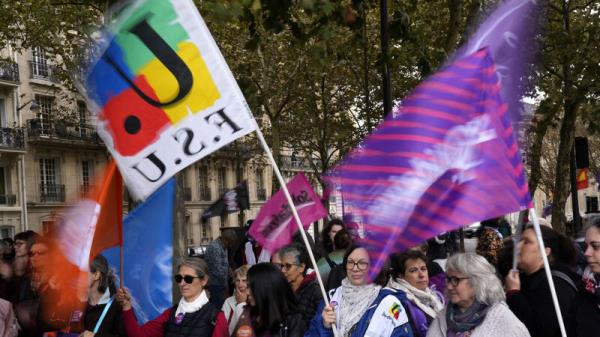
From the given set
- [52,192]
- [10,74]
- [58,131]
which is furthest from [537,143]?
[58,131]

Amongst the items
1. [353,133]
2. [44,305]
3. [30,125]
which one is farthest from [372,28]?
[30,125]

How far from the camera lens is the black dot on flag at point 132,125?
472 centimetres

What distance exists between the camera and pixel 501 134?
4.20 m

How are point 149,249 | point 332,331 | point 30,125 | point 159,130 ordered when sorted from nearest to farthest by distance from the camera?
point 159,130
point 332,331
point 149,249
point 30,125

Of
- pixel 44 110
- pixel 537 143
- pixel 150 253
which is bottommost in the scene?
pixel 150 253

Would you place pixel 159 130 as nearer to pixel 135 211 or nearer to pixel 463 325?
pixel 135 211

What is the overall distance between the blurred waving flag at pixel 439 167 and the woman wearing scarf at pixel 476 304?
0.43 meters

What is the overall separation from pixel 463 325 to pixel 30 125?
38.4 meters

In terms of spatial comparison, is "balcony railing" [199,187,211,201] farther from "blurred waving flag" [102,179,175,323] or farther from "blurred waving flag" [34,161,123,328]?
"blurred waving flag" [102,179,175,323]

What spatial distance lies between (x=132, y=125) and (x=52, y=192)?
3869 cm

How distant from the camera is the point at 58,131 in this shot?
42.1m

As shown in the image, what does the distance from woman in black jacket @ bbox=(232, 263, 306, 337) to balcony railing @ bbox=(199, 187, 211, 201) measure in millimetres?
48320

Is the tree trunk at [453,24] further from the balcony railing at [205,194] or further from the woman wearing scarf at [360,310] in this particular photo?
the balcony railing at [205,194]

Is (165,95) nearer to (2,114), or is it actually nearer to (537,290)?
(537,290)
